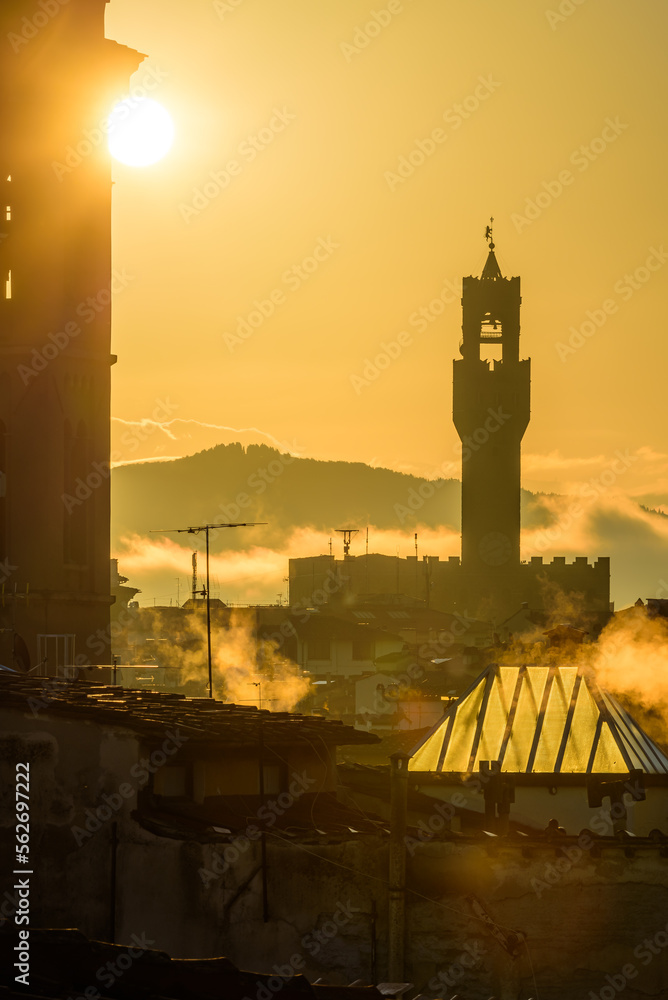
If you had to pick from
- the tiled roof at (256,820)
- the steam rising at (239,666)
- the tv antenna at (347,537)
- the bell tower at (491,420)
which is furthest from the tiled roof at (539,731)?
the tv antenna at (347,537)

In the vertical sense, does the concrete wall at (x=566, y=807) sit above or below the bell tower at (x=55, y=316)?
below

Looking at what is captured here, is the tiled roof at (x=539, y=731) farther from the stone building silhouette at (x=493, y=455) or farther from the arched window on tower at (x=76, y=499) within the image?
the stone building silhouette at (x=493, y=455)

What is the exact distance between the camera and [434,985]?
19.1 m

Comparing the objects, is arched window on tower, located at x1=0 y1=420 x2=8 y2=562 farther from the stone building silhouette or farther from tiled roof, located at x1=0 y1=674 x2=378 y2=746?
the stone building silhouette

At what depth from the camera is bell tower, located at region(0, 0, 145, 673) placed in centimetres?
3816

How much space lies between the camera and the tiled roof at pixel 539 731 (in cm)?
2875

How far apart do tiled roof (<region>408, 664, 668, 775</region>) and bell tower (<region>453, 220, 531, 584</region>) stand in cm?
8388

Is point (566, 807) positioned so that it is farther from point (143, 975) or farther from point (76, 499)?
point (76, 499)

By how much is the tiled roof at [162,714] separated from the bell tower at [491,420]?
91.1m

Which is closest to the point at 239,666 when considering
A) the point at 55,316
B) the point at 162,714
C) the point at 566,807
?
the point at 55,316

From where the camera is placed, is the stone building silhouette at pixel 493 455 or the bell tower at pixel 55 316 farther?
the stone building silhouette at pixel 493 455

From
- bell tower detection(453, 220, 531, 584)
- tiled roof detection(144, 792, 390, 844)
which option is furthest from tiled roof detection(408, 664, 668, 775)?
bell tower detection(453, 220, 531, 584)

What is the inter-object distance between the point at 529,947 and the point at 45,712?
21.2ft

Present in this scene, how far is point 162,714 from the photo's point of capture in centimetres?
2152
